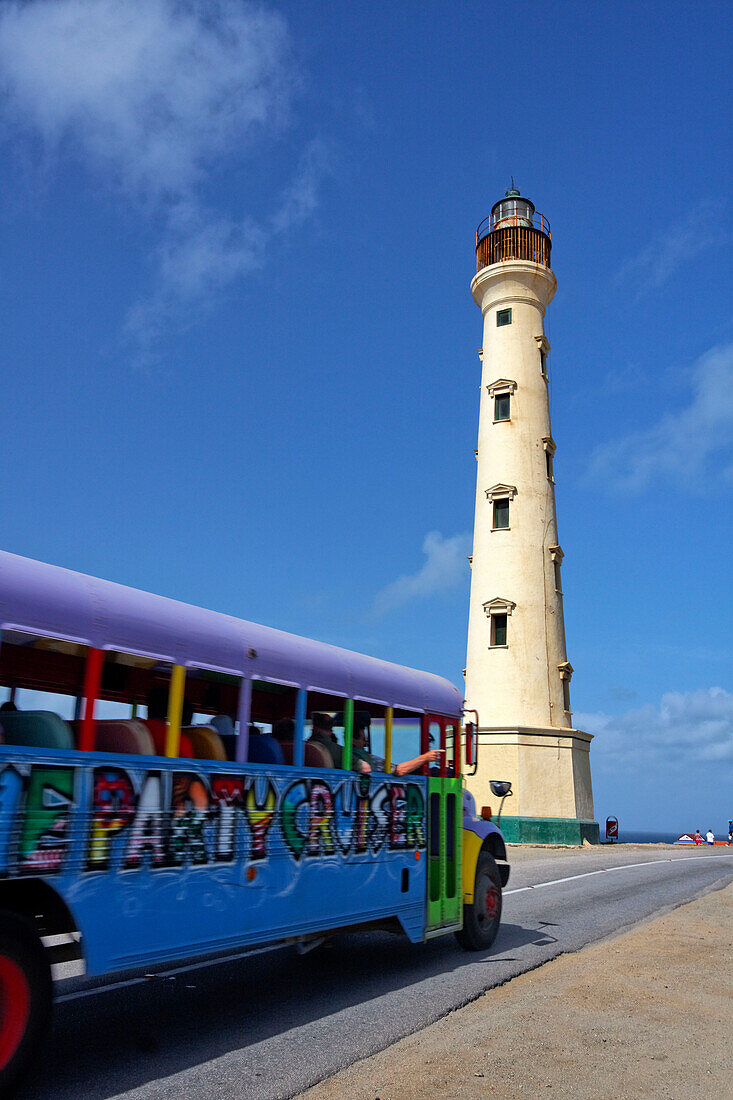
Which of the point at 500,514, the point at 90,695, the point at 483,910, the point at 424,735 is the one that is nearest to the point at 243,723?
the point at 90,695

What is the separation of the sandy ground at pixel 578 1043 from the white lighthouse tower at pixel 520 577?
952 inches

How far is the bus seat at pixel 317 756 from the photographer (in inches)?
291

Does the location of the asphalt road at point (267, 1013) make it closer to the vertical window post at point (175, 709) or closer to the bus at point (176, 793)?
the bus at point (176, 793)

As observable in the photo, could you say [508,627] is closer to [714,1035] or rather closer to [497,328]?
[497,328]

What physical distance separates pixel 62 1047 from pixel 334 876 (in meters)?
2.39

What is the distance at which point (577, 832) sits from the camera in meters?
32.8

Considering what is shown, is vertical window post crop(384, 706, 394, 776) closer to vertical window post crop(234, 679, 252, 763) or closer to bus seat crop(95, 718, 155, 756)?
vertical window post crop(234, 679, 252, 763)

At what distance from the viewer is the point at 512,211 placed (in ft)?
136

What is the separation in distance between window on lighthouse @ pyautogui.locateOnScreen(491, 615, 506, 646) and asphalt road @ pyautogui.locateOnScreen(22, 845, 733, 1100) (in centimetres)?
2293

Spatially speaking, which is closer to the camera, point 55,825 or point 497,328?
point 55,825

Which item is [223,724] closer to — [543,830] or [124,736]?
[124,736]

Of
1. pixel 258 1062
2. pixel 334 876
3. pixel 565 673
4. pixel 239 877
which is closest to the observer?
pixel 258 1062

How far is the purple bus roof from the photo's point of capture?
5.27 meters

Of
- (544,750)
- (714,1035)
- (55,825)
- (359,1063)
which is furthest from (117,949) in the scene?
(544,750)
